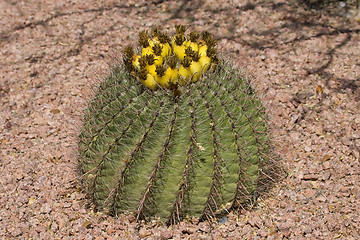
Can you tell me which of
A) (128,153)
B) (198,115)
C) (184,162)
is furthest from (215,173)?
(128,153)

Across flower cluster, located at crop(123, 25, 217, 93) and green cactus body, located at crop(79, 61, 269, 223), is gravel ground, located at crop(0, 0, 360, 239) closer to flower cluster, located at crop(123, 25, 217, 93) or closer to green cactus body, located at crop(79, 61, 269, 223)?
green cactus body, located at crop(79, 61, 269, 223)

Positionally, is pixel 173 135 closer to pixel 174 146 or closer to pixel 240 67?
pixel 174 146

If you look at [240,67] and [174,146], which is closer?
[174,146]

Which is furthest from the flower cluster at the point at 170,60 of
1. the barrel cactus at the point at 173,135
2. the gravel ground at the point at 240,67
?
the gravel ground at the point at 240,67

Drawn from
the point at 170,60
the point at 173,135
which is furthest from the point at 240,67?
the point at 173,135

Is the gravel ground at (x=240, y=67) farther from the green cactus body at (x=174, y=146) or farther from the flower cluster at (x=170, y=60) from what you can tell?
the flower cluster at (x=170, y=60)
